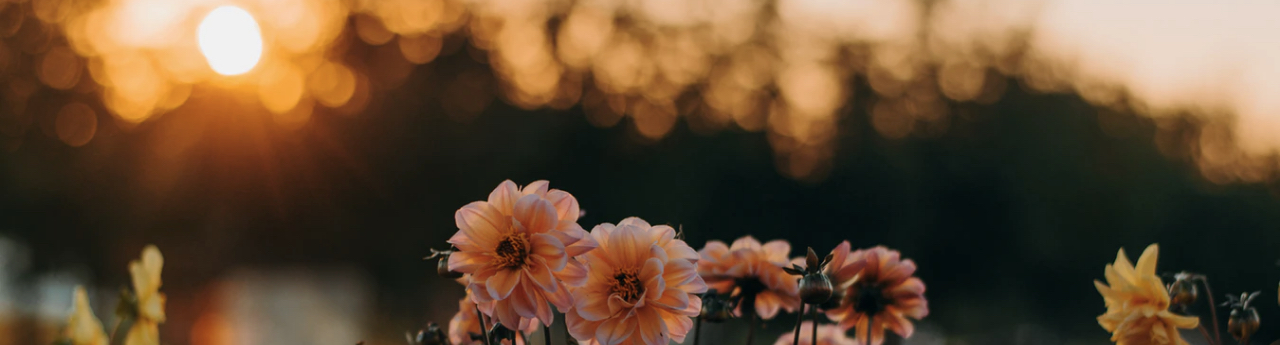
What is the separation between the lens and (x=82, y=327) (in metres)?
1.03

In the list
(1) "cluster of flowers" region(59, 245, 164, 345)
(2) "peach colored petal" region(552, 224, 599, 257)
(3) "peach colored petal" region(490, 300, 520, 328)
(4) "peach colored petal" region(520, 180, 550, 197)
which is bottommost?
(1) "cluster of flowers" region(59, 245, 164, 345)

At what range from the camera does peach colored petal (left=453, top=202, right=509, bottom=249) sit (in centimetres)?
133

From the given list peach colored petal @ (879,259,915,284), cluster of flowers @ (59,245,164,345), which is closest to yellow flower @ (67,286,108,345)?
cluster of flowers @ (59,245,164,345)

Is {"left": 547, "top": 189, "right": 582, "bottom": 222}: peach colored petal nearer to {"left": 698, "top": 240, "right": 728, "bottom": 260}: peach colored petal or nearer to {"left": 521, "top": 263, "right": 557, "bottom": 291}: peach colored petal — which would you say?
{"left": 521, "top": 263, "right": 557, "bottom": 291}: peach colored petal

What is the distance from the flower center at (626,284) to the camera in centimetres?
136

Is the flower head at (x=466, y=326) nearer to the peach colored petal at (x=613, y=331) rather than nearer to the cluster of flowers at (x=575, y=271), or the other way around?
the cluster of flowers at (x=575, y=271)

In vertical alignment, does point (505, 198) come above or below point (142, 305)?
above

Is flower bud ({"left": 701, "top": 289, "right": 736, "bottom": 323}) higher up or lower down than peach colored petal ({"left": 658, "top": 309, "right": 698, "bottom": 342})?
higher up

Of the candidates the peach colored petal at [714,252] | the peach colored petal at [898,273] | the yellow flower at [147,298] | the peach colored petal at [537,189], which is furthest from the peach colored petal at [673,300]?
the yellow flower at [147,298]

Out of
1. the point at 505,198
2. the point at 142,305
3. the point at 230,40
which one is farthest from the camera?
the point at 230,40

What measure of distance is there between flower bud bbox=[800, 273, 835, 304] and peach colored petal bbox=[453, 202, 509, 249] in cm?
42

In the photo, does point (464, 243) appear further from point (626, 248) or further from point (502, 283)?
point (626, 248)

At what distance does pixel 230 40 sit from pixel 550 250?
37.8 feet

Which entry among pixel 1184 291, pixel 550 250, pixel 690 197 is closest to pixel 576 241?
pixel 550 250
